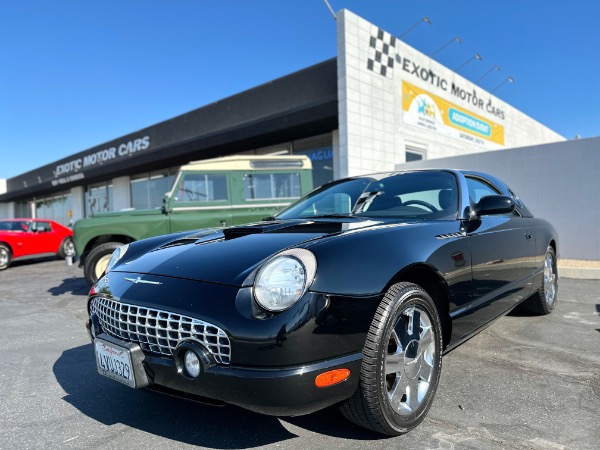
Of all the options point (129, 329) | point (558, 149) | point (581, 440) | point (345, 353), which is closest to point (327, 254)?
point (345, 353)

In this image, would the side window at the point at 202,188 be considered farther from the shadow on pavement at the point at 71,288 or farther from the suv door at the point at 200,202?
the shadow on pavement at the point at 71,288

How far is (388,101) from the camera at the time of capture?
10758 millimetres

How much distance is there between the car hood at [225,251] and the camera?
2016 mm

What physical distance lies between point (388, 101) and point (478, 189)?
771cm

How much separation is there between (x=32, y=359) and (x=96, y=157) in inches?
708

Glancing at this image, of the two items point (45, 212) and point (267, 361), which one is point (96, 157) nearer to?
point (45, 212)

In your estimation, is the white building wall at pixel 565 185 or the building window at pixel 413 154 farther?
the building window at pixel 413 154

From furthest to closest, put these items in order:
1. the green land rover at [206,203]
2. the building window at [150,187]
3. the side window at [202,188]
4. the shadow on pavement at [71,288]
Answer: the building window at [150,187]
the shadow on pavement at [71,288]
the side window at [202,188]
the green land rover at [206,203]

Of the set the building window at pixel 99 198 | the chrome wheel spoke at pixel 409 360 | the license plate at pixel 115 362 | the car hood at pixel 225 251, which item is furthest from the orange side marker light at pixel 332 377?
the building window at pixel 99 198

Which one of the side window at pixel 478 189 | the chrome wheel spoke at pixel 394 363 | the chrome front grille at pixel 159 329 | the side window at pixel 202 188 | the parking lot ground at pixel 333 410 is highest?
the side window at pixel 202 188

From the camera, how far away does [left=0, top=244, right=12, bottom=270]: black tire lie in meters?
11.1

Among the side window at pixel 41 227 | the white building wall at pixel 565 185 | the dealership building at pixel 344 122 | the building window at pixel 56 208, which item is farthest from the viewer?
the building window at pixel 56 208

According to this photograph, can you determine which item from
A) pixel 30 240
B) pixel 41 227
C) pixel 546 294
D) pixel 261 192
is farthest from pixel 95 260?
pixel 41 227

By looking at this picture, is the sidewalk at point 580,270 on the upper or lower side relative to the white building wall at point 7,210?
lower
